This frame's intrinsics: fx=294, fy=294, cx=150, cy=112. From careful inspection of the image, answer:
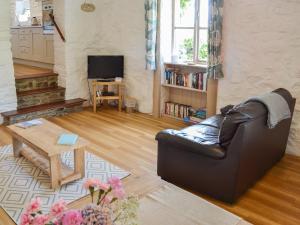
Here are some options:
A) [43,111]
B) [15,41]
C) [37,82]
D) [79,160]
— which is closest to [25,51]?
[15,41]

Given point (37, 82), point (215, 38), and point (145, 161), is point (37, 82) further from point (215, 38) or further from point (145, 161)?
point (215, 38)

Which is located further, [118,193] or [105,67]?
[105,67]

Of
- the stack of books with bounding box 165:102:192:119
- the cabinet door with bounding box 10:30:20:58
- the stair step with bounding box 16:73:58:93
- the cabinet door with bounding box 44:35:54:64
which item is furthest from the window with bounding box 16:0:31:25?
the stack of books with bounding box 165:102:192:119

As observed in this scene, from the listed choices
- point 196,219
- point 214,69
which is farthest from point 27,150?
point 214,69

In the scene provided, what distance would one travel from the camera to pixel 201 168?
8.52 feet

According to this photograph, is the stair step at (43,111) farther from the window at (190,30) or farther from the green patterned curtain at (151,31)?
the window at (190,30)

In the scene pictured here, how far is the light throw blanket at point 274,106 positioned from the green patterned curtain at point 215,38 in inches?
48.1

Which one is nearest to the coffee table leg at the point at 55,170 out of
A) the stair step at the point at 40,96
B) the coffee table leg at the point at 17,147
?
the coffee table leg at the point at 17,147

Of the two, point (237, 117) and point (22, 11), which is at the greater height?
point (22, 11)

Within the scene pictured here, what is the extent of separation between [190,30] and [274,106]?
2343 mm

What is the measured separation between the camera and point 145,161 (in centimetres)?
339

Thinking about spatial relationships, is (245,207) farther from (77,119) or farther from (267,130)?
(77,119)

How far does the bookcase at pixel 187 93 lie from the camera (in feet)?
14.0

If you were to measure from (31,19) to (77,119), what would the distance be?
3530mm
